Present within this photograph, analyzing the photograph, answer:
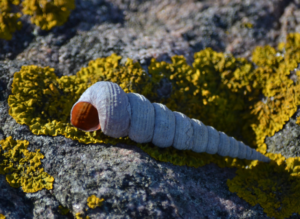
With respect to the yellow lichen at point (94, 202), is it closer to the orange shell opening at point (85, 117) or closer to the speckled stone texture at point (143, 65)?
the speckled stone texture at point (143, 65)

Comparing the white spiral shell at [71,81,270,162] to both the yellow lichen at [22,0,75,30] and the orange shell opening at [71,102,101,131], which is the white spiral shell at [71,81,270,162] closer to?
the orange shell opening at [71,102,101,131]

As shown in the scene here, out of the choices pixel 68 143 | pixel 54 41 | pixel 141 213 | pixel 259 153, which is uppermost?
pixel 54 41

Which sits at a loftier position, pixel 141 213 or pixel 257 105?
pixel 257 105

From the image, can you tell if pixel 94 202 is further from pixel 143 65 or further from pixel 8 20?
pixel 8 20

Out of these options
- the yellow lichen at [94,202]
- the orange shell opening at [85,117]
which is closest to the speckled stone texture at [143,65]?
the yellow lichen at [94,202]

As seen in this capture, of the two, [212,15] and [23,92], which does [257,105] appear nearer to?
[212,15]

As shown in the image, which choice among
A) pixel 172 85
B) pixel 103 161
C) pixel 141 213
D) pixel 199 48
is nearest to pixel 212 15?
pixel 199 48

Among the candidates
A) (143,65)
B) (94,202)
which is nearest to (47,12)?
(143,65)

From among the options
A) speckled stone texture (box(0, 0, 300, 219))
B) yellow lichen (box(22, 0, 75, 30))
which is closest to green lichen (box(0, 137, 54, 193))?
speckled stone texture (box(0, 0, 300, 219))
